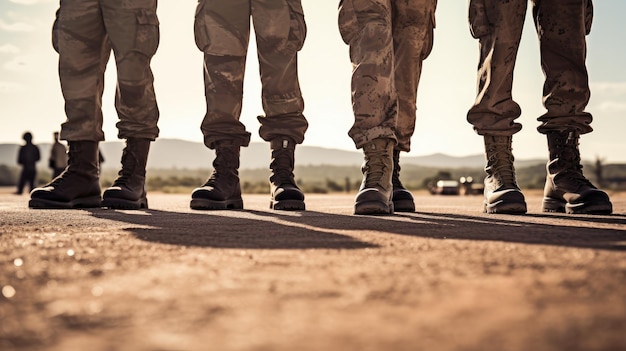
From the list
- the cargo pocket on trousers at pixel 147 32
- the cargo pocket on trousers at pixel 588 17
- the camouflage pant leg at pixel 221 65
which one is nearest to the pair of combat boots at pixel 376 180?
the camouflage pant leg at pixel 221 65

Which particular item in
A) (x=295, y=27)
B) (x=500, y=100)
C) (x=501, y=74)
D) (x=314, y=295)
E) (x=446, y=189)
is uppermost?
(x=295, y=27)

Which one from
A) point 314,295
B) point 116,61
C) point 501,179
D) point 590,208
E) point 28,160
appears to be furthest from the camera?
point 28,160

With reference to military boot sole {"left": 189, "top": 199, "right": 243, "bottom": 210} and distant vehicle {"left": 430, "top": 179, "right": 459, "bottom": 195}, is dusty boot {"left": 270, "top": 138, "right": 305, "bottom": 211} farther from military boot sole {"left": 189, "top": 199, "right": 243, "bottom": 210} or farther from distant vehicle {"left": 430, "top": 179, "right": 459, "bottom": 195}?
distant vehicle {"left": 430, "top": 179, "right": 459, "bottom": 195}

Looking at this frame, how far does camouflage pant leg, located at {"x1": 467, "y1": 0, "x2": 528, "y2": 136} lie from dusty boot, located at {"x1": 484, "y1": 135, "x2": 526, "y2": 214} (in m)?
0.06

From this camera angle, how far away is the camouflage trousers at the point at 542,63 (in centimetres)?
298

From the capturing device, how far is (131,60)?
11.2 feet

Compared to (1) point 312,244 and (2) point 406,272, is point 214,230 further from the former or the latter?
(2) point 406,272

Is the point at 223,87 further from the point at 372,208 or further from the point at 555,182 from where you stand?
the point at 555,182

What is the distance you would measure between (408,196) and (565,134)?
0.88 meters

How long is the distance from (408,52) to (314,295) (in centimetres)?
295

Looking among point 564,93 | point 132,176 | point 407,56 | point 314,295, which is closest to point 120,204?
point 132,176

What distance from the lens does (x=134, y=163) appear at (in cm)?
343

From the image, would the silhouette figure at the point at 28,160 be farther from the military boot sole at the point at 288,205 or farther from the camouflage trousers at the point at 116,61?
the military boot sole at the point at 288,205

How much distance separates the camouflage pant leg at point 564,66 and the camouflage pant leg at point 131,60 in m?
2.20
